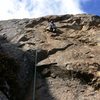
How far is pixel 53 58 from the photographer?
22.4 meters

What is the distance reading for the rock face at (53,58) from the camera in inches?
758

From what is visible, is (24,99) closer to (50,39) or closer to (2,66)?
(2,66)

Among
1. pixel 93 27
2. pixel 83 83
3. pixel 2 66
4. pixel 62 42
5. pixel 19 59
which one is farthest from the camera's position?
pixel 93 27

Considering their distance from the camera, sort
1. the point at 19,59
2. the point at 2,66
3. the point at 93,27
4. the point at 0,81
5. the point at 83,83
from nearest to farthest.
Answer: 1. the point at 0,81
2. the point at 2,66
3. the point at 83,83
4. the point at 19,59
5. the point at 93,27

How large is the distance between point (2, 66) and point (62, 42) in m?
6.80

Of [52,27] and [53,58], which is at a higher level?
[52,27]

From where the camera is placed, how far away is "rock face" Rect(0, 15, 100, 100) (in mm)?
19266

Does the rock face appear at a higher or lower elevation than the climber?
lower

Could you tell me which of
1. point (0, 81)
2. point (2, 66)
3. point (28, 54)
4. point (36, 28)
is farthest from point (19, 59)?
point (36, 28)

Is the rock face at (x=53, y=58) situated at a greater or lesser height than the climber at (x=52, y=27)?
lesser

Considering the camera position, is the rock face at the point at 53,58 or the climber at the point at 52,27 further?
the climber at the point at 52,27

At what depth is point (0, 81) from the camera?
56.9 feet

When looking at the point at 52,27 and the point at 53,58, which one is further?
the point at 52,27

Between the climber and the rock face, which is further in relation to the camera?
the climber
